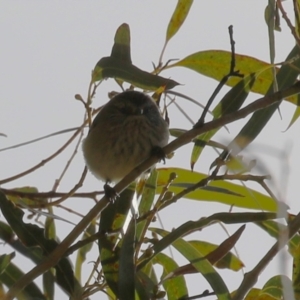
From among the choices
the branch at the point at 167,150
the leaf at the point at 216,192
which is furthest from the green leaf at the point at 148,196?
the branch at the point at 167,150

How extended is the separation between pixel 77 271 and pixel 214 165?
89 centimetres

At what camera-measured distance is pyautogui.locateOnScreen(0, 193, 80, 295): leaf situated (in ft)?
8.29

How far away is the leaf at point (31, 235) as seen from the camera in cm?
253

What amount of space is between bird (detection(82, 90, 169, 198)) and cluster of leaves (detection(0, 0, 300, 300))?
45 centimetres

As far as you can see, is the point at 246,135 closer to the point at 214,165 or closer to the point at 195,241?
the point at 214,165

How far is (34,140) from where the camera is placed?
2754mm

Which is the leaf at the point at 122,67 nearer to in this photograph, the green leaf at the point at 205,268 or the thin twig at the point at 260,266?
the green leaf at the point at 205,268

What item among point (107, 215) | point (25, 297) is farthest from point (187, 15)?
point (25, 297)

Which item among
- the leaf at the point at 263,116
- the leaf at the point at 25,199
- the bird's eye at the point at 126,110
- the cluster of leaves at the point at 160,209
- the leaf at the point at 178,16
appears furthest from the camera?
the bird's eye at the point at 126,110

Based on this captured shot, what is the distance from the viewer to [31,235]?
2.55m

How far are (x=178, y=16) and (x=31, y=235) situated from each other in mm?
1071

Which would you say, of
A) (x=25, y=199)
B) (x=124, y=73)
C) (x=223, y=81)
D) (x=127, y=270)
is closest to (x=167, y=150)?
(x=223, y=81)

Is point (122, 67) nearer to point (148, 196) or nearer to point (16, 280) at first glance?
point (148, 196)

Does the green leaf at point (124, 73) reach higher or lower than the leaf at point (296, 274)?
higher
